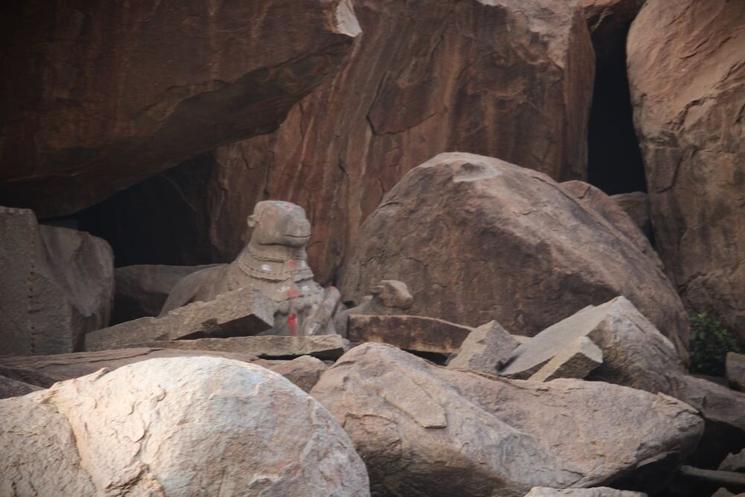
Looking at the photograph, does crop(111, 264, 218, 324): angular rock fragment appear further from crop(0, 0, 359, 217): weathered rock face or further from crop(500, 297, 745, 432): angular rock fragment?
crop(500, 297, 745, 432): angular rock fragment

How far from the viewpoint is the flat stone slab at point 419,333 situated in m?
7.42

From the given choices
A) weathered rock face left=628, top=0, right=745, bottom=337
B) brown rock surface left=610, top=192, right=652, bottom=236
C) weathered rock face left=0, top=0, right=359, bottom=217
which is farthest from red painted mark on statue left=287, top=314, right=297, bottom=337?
brown rock surface left=610, top=192, right=652, bottom=236

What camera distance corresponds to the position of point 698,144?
32.1 feet

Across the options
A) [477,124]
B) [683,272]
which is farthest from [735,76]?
[477,124]

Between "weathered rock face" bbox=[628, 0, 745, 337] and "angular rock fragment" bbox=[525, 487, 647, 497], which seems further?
"weathered rock face" bbox=[628, 0, 745, 337]

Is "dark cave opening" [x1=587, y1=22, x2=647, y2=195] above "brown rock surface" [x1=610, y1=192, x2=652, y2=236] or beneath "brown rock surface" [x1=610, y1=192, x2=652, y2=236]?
above

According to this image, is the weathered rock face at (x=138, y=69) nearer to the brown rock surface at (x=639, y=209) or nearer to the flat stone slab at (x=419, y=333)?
the flat stone slab at (x=419, y=333)

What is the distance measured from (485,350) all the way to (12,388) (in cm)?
253

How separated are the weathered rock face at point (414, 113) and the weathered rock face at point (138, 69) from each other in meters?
2.09

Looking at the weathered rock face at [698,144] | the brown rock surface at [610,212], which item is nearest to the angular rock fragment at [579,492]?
the brown rock surface at [610,212]

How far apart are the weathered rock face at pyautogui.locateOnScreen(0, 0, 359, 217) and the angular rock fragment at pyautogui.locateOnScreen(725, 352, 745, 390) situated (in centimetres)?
306

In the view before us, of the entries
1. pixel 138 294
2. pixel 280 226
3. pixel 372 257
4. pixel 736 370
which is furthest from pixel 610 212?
pixel 138 294

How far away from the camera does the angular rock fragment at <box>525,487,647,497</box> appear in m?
4.84

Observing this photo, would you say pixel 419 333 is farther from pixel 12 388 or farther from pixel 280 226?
pixel 12 388
